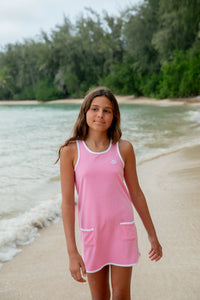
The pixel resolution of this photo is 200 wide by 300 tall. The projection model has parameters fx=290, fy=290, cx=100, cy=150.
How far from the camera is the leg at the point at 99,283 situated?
1510mm

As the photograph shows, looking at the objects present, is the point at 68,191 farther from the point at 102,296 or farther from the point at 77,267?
the point at 102,296

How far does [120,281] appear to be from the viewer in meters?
1.48

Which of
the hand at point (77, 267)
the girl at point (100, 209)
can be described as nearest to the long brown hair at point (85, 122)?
the girl at point (100, 209)

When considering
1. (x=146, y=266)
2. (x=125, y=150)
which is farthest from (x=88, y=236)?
(x=146, y=266)

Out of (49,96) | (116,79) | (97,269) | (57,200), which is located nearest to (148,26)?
(116,79)

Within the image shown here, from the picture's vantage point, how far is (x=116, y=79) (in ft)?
133

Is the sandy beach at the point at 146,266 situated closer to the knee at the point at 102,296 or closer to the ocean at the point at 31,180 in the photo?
the ocean at the point at 31,180

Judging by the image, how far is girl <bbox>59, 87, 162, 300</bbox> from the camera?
1428 millimetres

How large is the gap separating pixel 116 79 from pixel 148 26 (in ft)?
27.7

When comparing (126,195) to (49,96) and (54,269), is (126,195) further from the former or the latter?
(49,96)

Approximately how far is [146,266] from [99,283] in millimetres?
901

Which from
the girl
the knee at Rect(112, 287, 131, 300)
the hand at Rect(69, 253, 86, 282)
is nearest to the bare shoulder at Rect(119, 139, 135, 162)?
the girl

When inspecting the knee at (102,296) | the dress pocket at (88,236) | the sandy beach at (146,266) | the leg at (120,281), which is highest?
the dress pocket at (88,236)

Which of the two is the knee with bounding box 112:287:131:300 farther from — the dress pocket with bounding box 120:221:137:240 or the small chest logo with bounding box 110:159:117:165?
the small chest logo with bounding box 110:159:117:165
